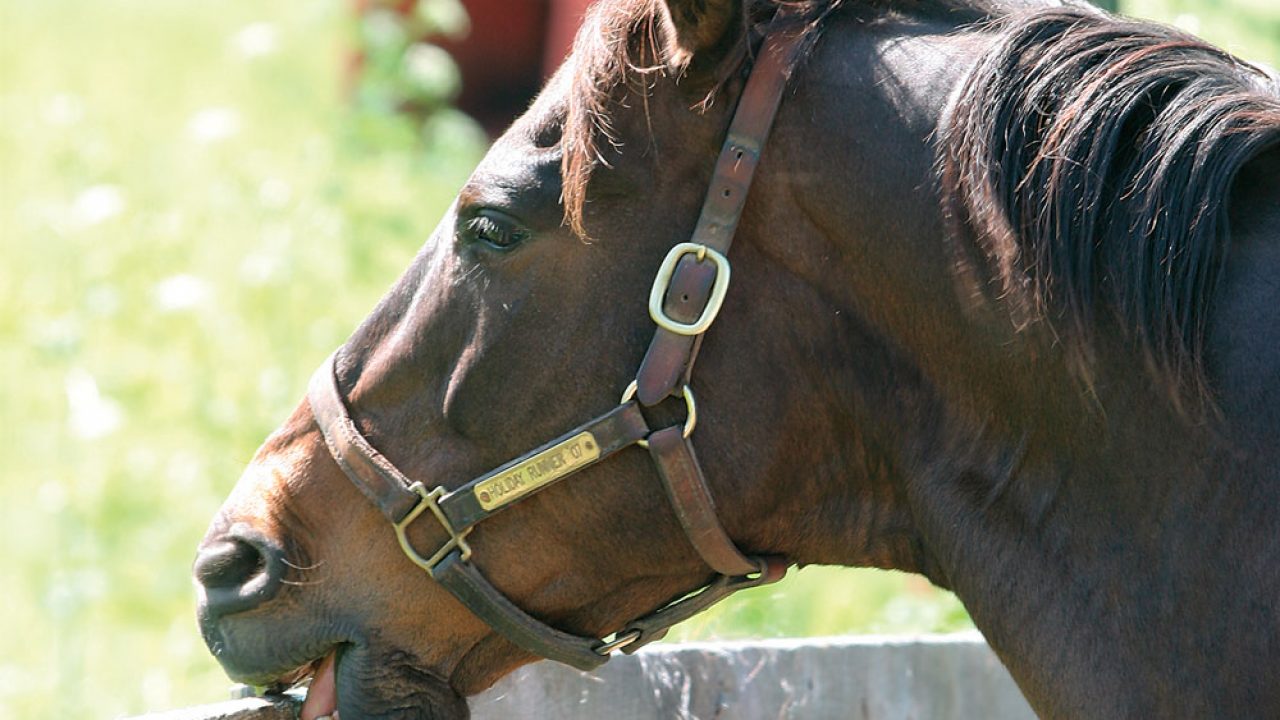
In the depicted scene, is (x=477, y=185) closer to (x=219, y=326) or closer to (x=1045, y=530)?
(x=1045, y=530)

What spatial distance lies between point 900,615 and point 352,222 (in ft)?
9.21

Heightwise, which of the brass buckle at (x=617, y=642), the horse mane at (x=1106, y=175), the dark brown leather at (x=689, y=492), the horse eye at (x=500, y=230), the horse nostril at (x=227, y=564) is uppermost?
the horse eye at (x=500, y=230)

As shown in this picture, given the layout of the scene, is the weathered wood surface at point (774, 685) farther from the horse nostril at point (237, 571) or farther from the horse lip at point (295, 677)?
the horse nostril at point (237, 571)

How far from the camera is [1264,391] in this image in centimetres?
186

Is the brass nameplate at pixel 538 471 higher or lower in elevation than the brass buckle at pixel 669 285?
lower

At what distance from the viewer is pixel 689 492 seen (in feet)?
7.04

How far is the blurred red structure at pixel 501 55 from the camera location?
10.5 meters

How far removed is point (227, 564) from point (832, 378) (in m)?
1.08

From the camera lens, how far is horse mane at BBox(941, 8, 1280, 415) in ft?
6.09

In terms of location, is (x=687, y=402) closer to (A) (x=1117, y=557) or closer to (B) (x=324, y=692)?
(A) (x=1117, y=557)

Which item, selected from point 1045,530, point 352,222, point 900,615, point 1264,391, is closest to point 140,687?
point 352,222

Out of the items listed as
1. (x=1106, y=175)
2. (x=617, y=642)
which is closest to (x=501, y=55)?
(x=617, y=642)

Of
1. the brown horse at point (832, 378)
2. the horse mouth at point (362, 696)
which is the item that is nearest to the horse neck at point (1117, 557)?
the brown horse at point (832, 378)

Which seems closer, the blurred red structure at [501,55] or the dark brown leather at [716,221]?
the dark brown leather at [716,221]
